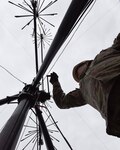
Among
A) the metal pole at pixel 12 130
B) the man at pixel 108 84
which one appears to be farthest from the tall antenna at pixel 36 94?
the man at pixel 108 84

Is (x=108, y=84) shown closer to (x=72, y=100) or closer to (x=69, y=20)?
(x=69, y=20)

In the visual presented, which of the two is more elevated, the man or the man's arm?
the man's arm

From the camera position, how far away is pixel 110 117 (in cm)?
323

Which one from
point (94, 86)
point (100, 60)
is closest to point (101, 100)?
point (94, 86)

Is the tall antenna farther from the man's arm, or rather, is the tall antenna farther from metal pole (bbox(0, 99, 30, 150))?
the man's arm

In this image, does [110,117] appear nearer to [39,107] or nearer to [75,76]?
[75,76]

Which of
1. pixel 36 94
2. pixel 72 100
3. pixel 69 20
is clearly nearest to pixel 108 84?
pixel 69 20

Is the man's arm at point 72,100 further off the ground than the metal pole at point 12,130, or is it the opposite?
the man's arm at point 72,100

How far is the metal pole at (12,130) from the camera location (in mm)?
4559

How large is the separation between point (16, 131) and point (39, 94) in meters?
3.92

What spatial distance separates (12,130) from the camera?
516 cm

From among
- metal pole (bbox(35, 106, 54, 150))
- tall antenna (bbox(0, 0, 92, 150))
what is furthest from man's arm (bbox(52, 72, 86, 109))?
metal pole (bbox(35, 106, 54, 150))

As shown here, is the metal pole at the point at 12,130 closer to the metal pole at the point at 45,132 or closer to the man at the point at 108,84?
the man at the point at 108,84

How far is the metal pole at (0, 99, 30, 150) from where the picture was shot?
456 cm
